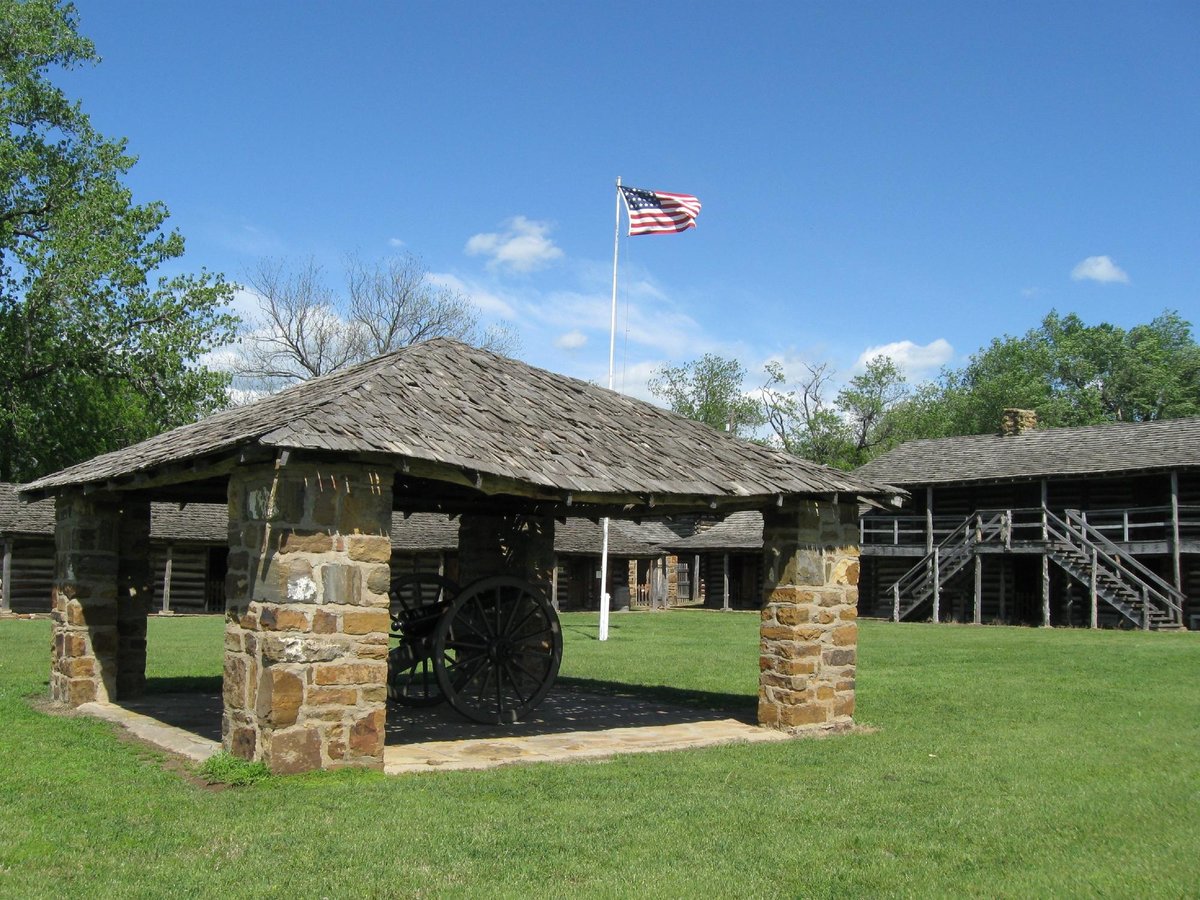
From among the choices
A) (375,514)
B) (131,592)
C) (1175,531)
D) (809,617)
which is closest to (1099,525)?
(1175,531)

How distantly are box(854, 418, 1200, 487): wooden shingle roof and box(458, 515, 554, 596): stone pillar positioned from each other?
20.5 m

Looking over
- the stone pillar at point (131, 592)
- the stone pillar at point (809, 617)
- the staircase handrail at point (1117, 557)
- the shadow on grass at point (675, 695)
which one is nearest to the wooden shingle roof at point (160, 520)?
the shadow on grass at point (675, 695)

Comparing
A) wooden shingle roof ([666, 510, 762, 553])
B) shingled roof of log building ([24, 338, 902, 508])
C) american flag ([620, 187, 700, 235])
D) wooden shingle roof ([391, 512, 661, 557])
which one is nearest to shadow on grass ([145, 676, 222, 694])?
shingled roof of log building ([24, 338, 902, 508])

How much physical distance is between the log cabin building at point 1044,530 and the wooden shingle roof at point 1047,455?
5 centimetres

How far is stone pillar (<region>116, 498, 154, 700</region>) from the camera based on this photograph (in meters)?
12.0

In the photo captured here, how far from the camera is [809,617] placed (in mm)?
10680

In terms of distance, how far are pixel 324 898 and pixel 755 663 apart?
13625 mm

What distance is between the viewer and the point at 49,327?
32.0 meters

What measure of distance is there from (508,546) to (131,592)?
163 inches

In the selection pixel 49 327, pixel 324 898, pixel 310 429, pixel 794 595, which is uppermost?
pixel 49 327

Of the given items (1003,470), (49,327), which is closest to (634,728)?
(1003,470)

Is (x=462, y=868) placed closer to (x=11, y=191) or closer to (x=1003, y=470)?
(x=1003, y=470)

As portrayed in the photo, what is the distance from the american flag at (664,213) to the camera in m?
20.4

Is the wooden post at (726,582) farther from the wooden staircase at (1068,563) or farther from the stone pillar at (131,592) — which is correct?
the stone pillar at (131,592)
